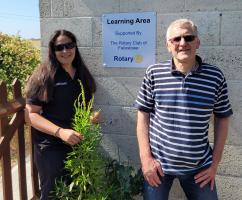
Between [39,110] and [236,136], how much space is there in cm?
168

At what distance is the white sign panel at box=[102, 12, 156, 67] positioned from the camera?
3.38 metres

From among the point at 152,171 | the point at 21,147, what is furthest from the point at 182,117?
the point at 21,147

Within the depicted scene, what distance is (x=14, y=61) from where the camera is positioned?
820 centimetres

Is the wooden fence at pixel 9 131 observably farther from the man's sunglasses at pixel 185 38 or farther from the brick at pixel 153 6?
the man's sunglasses at pixel 185 38

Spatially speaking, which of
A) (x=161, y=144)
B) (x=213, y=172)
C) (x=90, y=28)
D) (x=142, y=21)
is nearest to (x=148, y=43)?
(x=142, y=21)

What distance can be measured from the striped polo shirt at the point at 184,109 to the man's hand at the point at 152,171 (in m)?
0.04

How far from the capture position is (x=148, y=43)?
134 inches

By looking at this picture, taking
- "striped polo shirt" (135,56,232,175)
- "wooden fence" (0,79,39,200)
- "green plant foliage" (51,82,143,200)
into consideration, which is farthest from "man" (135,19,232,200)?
"wooden fence" (0,79,39,200)

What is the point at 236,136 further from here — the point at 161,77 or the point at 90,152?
the point at 90,152

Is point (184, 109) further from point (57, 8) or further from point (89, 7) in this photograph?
point (57, 8)

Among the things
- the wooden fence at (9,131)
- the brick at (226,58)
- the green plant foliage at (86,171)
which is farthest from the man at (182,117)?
the wooden fence at (9,131)

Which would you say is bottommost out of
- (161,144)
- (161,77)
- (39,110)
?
(161,144)

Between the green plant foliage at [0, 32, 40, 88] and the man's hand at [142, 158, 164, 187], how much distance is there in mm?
5394

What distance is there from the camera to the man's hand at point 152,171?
2760 mm
